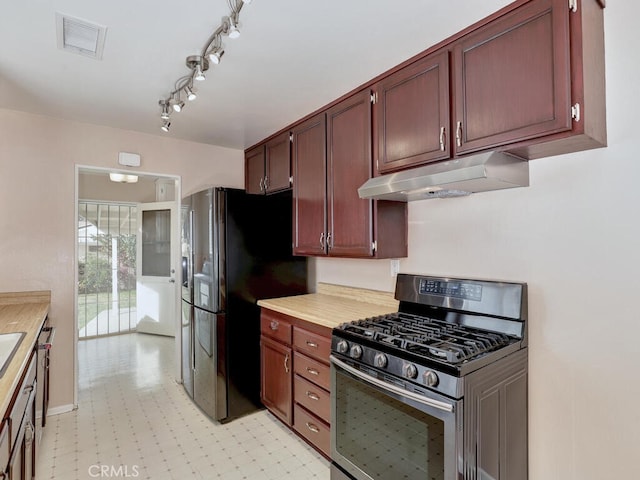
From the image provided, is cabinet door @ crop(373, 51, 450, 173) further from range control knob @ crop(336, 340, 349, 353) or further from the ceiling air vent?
the ceiling air vent

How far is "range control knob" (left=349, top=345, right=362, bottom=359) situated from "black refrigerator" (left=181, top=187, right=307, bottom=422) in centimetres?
121

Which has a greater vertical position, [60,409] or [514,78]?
[514,78]

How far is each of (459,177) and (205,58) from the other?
1357mm

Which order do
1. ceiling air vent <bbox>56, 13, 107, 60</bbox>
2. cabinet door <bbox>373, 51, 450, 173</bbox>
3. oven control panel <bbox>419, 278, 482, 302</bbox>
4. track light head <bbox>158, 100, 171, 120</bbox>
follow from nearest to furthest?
ceiling air vent <bbox>56, 13, 107, 60</bbox>
cabinet door <bbox>373, 51, 450, 173</bbox>
oven control panel <bbox>419, 278, 482, 302</bbox>
track light head <bbox>158, 100, 171, 120</bbox>

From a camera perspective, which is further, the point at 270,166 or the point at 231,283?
the point at 270,166

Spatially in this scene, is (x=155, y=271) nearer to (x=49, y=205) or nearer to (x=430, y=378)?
(x=49, y=205)

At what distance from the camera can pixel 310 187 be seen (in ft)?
8.46

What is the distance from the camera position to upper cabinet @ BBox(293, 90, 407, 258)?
2.13 metres

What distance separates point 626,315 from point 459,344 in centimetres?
64

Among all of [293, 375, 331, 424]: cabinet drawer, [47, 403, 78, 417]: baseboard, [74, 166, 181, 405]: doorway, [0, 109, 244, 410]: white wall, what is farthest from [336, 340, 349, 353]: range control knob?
[74, 166, 181, 405]: doorway

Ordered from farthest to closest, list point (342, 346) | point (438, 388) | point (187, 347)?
point (187, 347), point (342, 346), point (438, 388)

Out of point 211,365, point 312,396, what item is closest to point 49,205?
point 211,365

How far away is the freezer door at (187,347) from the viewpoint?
9.85 feet

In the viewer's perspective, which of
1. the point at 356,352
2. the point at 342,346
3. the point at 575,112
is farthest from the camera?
the point at 342,346
